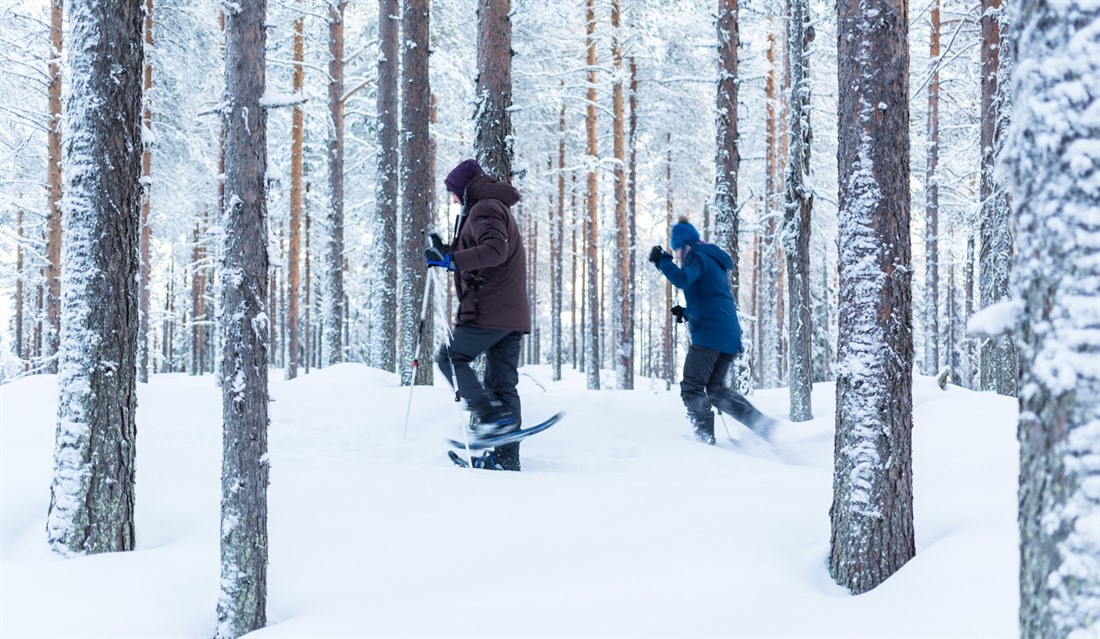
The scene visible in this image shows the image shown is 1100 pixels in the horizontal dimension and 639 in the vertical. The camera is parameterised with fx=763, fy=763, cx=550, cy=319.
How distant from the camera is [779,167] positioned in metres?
21.0

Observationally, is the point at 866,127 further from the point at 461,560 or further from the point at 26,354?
the point at 26,354

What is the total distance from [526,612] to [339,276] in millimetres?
12416

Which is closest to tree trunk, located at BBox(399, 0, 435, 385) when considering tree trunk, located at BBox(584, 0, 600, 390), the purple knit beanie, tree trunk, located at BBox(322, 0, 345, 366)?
the purple knit beanie

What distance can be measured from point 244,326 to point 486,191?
228cm

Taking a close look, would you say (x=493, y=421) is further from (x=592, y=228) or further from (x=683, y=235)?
(x=592, y=228)

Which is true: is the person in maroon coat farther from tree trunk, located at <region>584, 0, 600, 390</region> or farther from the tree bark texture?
tree trunk, located at <region>584, 0, 600, 390</region>

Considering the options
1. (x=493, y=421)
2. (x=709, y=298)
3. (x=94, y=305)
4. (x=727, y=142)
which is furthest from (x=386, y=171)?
(x=94, y=305)

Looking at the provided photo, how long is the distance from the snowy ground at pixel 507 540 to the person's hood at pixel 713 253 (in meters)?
1.61

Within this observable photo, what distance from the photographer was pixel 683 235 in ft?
21.9

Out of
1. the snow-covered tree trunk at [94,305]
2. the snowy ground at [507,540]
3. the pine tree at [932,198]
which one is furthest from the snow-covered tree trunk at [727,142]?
the snow-covered tree trunk at [94,305]

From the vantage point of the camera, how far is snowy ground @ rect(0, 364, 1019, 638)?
310 centimetres

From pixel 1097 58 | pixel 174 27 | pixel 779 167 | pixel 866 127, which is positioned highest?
pixel 174 27

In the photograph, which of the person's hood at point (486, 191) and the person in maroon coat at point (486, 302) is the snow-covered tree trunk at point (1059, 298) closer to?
the person in maroon coat at point (486, 302)

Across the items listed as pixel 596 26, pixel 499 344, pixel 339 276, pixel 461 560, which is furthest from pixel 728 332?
pixel 596 26
